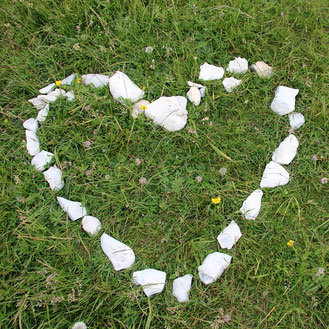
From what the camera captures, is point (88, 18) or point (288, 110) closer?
point (288, 110)

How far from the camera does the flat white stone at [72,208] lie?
1955 mm

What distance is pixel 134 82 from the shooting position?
229 centimetres

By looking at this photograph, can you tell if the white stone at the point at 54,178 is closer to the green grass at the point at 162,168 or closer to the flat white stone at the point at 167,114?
the green grass at the point at 162,168

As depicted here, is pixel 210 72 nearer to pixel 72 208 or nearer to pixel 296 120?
pixel 296 120

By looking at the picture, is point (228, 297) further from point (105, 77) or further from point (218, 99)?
point (105, 77)

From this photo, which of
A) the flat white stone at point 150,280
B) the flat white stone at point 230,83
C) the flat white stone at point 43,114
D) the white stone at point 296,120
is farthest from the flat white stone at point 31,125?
the white stone at point 296,120

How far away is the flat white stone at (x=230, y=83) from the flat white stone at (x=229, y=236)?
3.02 feet

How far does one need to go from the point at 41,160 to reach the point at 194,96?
3.49ft

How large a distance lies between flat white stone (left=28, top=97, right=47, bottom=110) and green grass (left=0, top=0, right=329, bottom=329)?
0.04m

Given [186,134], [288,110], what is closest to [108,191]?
[186,134]

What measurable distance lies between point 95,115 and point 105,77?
308 millimetres

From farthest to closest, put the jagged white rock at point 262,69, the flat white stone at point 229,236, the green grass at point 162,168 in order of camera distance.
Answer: the jagged white rock at point 262,69, the flat white stone at point 229,236, the green grass at point 162,168

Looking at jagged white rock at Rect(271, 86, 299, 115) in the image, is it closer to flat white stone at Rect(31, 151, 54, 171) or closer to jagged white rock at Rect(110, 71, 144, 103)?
jagged white rock at Rect(110, 71, 144, 103)

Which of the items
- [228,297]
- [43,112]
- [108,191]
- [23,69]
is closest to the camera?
[228,297]
